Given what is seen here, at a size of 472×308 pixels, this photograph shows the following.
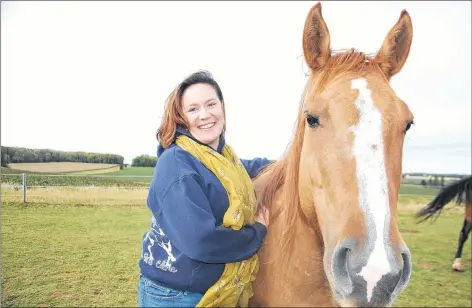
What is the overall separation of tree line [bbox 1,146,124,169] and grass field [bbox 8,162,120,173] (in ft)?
0.10

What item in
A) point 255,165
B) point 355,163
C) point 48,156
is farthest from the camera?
point 48,156

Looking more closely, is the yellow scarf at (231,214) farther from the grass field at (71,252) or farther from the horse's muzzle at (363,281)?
the grass field at (71,252)

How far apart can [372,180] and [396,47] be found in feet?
3.27

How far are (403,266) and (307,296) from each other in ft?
2.62

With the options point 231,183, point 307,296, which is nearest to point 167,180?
point 231,183

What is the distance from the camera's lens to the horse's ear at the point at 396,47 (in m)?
1.92

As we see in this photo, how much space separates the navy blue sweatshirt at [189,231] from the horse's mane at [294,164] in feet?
0.75

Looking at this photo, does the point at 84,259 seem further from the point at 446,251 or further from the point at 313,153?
the point at 446,251

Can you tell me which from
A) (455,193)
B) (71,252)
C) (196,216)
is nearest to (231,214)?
(196,216)

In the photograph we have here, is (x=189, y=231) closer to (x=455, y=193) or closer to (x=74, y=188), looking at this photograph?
(x=74, y=188)

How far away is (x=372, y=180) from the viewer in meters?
1.39

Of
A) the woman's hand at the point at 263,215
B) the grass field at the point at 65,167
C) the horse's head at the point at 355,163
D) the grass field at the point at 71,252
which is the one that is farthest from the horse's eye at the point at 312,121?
the grass field at the point at 71,252

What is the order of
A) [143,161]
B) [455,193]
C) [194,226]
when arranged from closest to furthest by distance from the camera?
[194,226], [143,161], [455,193]

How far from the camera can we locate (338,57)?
1.88 m
